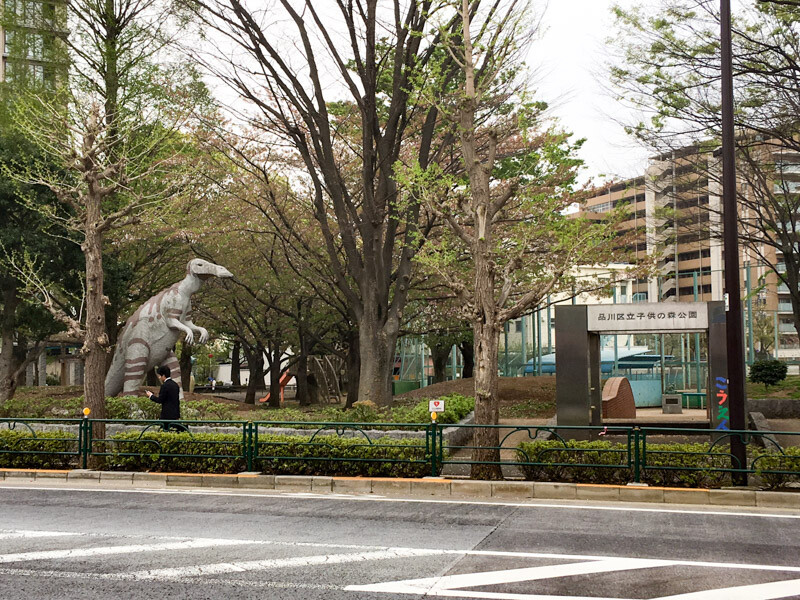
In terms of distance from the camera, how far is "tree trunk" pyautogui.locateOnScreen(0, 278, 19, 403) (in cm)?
2489

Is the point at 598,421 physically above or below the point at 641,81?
below

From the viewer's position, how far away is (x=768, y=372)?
26297 millimetres

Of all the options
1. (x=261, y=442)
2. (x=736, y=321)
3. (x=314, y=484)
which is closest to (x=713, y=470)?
(x=736, y=321)

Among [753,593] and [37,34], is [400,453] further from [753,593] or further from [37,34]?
[37,34]

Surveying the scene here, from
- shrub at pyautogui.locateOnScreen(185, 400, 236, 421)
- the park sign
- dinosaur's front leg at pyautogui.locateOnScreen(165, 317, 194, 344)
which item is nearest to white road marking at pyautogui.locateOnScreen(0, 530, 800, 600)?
the park sign

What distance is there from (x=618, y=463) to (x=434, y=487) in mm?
2864

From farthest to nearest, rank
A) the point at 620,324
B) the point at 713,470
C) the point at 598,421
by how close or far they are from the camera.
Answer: the point at 598,421, the point at 620,324, the point at 713,470

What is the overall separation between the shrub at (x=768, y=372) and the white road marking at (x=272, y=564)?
21940mm

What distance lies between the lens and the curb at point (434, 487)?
11148 mm

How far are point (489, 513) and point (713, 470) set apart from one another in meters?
3.60

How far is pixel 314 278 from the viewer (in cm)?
2666

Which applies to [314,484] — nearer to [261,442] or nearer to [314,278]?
[261,442]

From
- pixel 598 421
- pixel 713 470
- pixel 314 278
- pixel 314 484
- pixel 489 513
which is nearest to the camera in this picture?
pixel 489 513

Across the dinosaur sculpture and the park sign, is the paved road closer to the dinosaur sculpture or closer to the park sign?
the park sign
